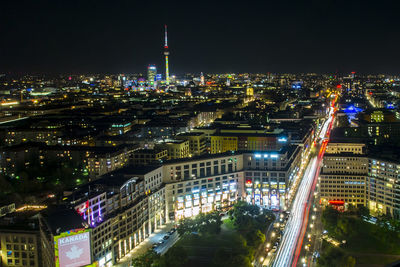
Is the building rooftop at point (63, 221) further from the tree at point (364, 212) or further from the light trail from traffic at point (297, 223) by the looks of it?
the tree at point (364, 212)

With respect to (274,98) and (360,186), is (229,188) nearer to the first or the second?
(360,186)

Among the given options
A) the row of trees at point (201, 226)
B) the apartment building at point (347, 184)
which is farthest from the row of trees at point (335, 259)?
the apartment building at point (347, 184)

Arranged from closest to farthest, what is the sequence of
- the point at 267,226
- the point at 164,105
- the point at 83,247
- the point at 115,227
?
the point at 83,247 < the point at 115,227 < the point at 267,226 < the point at 164,105

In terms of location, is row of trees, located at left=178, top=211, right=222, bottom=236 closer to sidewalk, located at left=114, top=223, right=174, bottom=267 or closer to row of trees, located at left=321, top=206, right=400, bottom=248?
sidewalk, located at left=114, top=223, right=174, bottom=267

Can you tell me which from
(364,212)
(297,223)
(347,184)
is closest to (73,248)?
(297,223)

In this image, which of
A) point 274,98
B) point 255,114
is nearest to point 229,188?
point 255,114

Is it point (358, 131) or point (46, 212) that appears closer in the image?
point (46, 212)

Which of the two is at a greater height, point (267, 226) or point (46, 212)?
point (46, 212)
